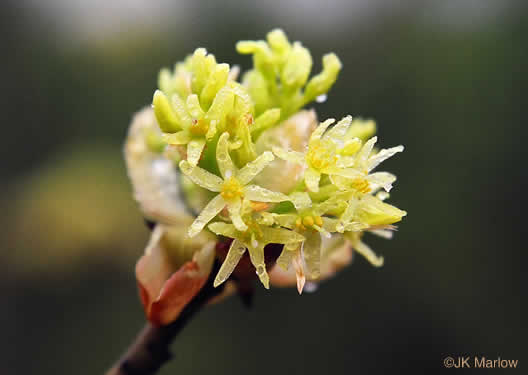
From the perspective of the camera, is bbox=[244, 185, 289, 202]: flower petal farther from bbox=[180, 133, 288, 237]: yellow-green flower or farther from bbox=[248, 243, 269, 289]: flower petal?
bbox=[248, 243, 269, 289]: flower petal

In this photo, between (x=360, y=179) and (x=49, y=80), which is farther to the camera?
(x=49, y=80)

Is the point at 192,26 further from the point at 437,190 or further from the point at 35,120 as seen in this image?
the point at 437,190

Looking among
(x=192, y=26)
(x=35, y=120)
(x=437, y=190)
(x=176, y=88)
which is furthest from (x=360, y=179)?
(x=192, y=26)

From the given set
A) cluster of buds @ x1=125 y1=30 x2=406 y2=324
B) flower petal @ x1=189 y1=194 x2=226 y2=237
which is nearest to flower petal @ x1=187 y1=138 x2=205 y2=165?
cluster of buds @ x1=125 y1=30 x2=406 y2=324

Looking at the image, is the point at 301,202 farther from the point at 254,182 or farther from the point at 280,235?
the point at 254,182

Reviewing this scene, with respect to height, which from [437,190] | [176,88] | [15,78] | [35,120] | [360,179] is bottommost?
[437,190]
